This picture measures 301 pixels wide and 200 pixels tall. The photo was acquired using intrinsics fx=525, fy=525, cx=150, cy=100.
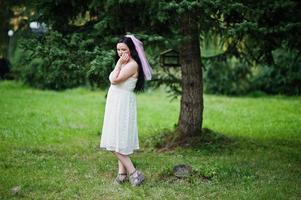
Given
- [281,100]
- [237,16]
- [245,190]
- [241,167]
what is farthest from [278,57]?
[245,190]

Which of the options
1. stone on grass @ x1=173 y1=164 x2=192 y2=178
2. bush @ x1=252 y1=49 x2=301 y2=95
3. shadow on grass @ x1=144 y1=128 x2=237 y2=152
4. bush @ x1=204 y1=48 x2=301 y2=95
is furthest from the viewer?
bush @ x1=204 y1=48 x2=301 y2=95

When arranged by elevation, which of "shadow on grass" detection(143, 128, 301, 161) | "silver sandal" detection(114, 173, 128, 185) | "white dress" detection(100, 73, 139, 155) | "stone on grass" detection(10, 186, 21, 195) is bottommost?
"shadow on grass" detection(143, 128, 301, 161)

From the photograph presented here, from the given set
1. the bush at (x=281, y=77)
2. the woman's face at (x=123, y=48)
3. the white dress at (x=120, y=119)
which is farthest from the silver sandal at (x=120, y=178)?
the bush at (x=281, y=77)

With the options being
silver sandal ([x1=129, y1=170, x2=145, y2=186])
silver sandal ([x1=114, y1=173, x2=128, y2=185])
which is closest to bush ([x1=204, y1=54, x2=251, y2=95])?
silver sandal ([x1=114, y1=173, x2=128, y2=185])

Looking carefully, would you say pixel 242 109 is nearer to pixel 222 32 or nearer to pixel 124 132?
pixel 222 32

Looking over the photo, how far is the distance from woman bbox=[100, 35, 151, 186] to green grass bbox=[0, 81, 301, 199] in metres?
0.54

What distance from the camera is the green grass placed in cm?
735

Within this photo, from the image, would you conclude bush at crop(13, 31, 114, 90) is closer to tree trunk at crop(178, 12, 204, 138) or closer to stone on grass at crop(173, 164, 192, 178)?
tree trunk at crop(178, 12, 204, 138)

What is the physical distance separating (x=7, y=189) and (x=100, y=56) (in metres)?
2.66

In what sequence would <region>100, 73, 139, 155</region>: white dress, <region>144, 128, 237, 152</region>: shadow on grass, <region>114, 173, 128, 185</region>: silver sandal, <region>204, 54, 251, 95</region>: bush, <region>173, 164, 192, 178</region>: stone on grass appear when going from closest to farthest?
<region>100, 73, 139, 155</region>: white dress
<region>114, 173, 128, 185</region>: silver sandal
<region>173, 164, 192, 178</region>: stone on grass
<region>144, 128, 237, 152</region>: shadow on grass
<region>204, 54, 251, 95</region>: bush

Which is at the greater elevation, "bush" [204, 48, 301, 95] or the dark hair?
the dark hair

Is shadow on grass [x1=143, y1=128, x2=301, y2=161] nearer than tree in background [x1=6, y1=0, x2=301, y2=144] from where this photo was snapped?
No

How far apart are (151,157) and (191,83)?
1771mm

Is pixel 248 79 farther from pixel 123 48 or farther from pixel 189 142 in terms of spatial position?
pixel 123 48
